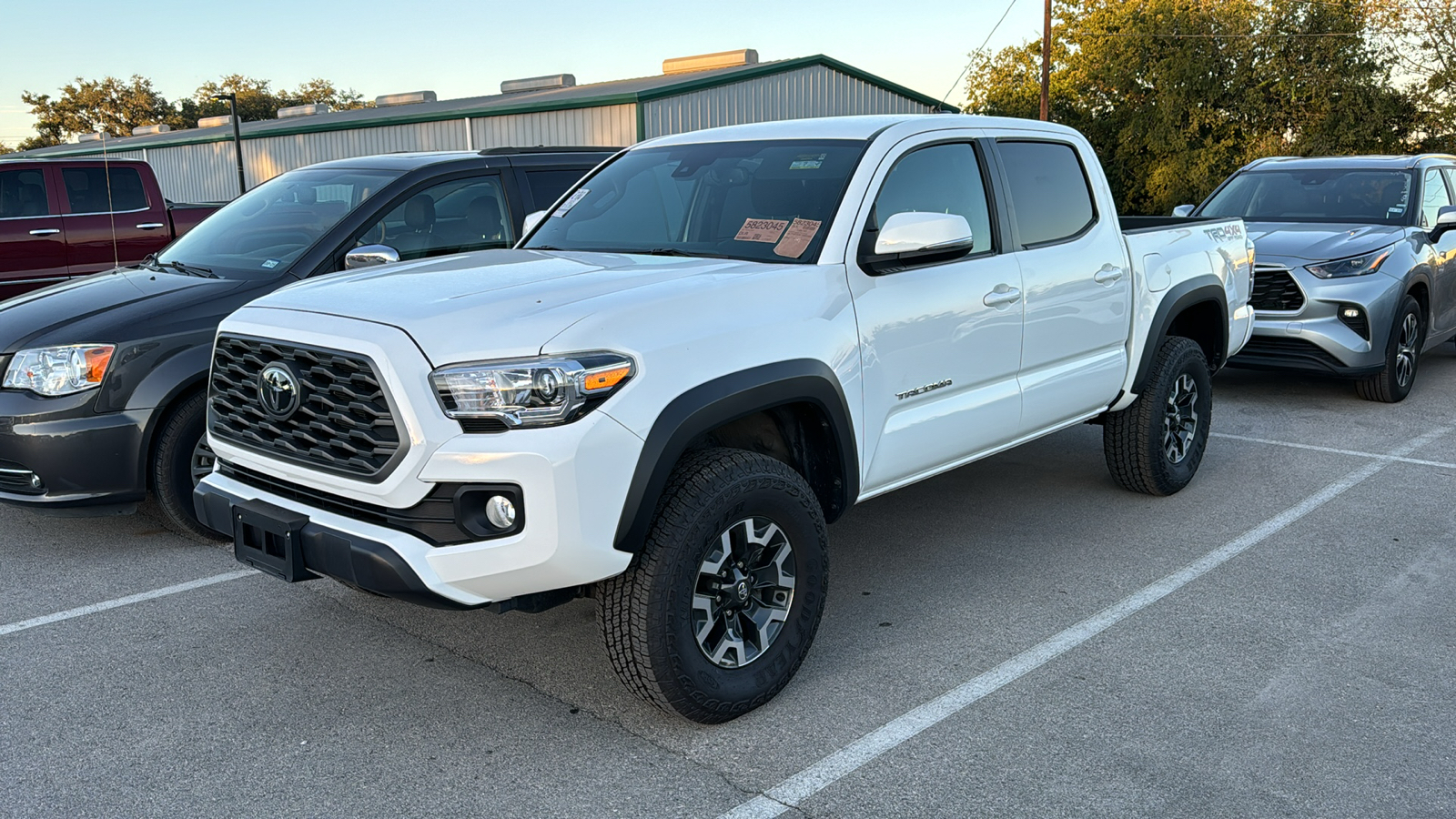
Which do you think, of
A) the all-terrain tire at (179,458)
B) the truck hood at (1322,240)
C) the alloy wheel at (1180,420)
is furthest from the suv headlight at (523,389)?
the truck hood at (1322,240)

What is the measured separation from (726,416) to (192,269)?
3.72m

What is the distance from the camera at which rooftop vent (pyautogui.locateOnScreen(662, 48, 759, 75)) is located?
26.3 metres

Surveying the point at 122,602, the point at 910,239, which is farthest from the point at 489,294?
the point at 122,602

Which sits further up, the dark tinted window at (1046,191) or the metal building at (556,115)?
the metal building at (556,115)

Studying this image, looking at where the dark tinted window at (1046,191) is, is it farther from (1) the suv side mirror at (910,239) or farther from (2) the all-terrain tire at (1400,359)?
(2) the all-terrain tire at (1400,359)

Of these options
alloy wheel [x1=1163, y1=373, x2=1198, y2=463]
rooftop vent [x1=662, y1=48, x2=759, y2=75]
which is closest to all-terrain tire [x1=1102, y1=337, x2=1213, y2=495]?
alloy wheel [x1=1163, y1=373, x2=1198, y2=463]

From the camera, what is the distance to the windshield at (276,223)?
5.70 metres

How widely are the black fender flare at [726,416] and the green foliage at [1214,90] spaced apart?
29612mm

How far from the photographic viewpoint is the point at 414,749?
3.35m

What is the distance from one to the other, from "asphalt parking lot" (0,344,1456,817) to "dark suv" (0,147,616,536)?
0.45m

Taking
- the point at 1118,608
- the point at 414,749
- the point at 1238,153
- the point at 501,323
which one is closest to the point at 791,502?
the point at 501,323

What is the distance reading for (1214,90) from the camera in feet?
101

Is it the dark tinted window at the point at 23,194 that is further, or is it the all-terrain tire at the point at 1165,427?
the dark tinted window at the point at 23,194

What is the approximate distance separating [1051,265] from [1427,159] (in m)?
6.58
